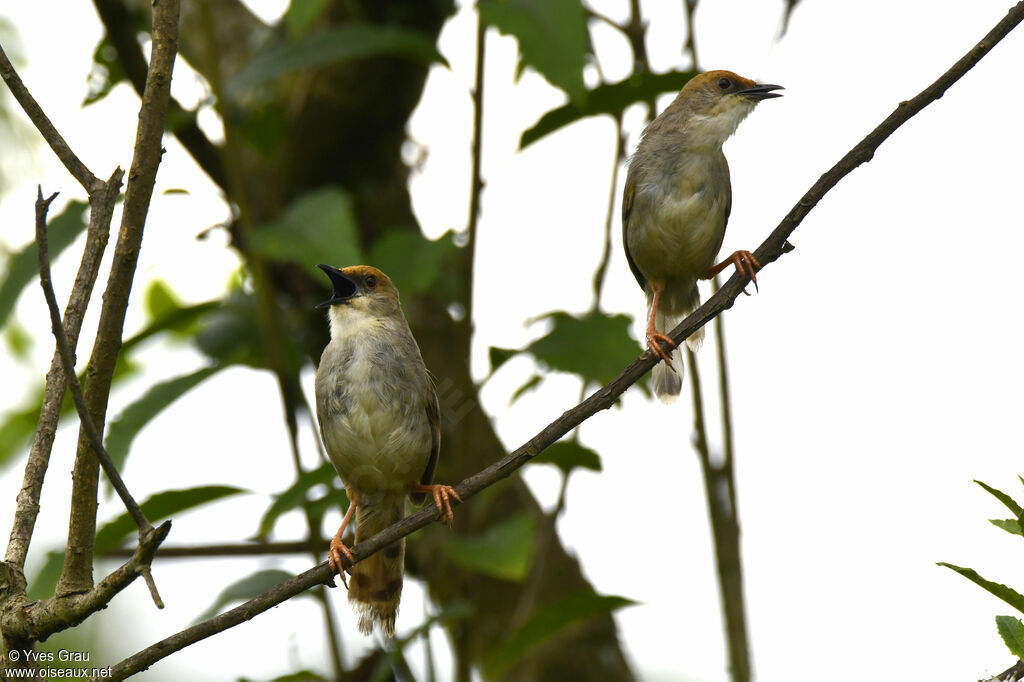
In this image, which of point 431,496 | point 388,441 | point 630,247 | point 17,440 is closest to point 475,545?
point 431,496

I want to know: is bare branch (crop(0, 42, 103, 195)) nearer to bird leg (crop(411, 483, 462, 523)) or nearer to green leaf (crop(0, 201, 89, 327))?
bird leg (crop(411, 483, 462, 523))

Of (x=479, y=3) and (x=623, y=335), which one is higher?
(x=479, y=3)

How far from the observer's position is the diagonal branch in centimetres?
254

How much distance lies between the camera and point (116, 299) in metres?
2.51

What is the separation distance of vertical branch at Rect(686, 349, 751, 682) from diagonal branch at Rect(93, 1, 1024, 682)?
1.83m

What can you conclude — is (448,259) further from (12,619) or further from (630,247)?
(12,619)

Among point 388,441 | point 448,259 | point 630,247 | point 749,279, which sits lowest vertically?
point 749,279

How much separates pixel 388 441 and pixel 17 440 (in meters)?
2.51

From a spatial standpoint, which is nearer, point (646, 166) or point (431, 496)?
point (431, 496)

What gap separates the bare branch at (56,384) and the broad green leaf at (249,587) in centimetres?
171

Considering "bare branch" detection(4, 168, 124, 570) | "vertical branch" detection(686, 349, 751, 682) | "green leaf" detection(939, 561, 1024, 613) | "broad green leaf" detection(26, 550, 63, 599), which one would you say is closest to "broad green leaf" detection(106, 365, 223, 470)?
"broad green leaf" detection(26, 550, 63, 599)

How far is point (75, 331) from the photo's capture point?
259 cm

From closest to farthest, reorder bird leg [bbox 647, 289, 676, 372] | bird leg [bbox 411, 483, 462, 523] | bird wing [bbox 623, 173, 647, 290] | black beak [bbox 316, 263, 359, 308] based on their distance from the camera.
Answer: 1. bird leg [bbox 647, 289, 676, 372]
2. bird leg [bbox 411, 483, 462, 523]
3. bird wing [bbox 623, 173, 647, 290]
4. black beak [bbox 316, 263, 359, 308]

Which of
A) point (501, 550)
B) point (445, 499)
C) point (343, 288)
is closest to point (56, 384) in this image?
point (445, 499)
